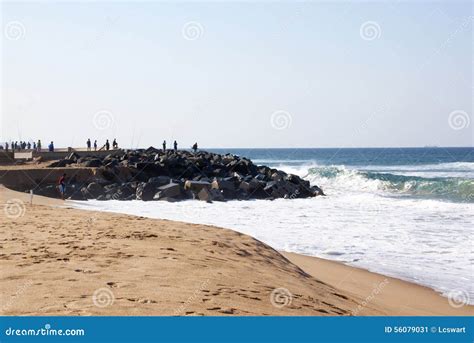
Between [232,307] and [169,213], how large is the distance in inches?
540

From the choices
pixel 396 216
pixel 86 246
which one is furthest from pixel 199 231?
pixel 396 216

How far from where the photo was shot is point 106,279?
607 centimetres
